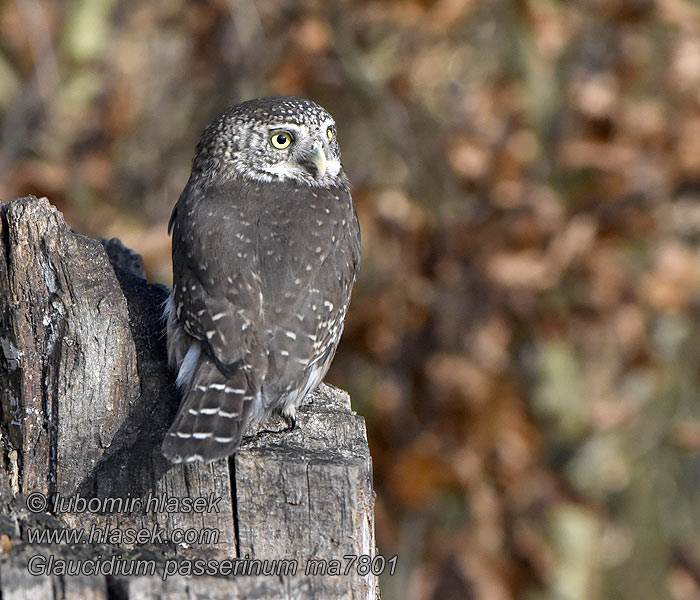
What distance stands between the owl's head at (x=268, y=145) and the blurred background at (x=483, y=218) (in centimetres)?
218

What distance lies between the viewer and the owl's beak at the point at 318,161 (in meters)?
4.42

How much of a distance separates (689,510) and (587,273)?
9.42 ft

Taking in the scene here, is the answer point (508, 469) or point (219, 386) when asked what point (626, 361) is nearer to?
point (508, 469)

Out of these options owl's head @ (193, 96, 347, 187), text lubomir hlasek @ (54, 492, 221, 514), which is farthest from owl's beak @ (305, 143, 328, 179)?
text lubomir hlasek @ (54, 492, 221, 514)

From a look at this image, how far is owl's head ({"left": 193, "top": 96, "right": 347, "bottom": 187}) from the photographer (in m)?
4.41

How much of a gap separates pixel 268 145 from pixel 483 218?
2.91 meters

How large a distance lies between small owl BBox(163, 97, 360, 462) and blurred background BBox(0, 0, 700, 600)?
226 centimetres

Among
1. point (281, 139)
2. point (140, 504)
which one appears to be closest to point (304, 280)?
point (281, 139)

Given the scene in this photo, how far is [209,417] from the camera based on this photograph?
9.51 feet

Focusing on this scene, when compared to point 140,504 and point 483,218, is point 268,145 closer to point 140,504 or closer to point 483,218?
point 140,504

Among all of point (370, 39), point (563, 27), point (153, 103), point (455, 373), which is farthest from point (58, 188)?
point (563, 27)

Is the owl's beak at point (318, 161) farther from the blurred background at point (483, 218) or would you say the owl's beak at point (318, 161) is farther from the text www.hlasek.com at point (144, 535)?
the blurred background at point (483, 218)

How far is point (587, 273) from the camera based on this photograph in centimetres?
713

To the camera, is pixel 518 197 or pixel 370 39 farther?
pixel 370 39
